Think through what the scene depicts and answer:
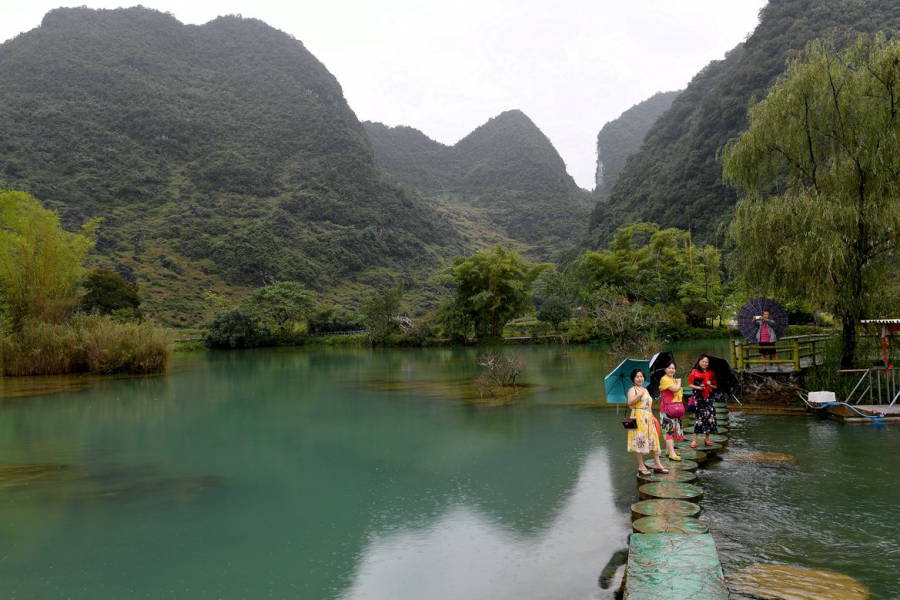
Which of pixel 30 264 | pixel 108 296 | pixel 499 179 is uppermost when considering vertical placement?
pixel 499 179

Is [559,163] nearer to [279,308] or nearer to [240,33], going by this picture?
[240,33]

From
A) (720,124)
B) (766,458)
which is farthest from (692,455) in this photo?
(720,124)

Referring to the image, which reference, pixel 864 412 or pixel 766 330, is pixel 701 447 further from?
pixel 766 330

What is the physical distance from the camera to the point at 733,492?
666 cm

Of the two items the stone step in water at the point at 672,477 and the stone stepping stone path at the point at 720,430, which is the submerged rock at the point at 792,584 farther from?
the stone stepping stone path at the point at 720,430

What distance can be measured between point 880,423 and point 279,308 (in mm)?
43021

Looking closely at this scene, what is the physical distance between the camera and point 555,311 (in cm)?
4100

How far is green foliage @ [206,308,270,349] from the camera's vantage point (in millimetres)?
43656

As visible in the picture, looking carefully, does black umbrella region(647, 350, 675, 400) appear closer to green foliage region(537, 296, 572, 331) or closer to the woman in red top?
the woman in red top

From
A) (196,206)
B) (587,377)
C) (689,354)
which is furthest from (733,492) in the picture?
(196,206)

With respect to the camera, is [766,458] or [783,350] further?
[783,350]

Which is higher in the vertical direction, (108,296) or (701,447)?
(108,296)

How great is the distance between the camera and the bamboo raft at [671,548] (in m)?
3.89

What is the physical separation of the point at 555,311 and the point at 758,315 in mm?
28365
